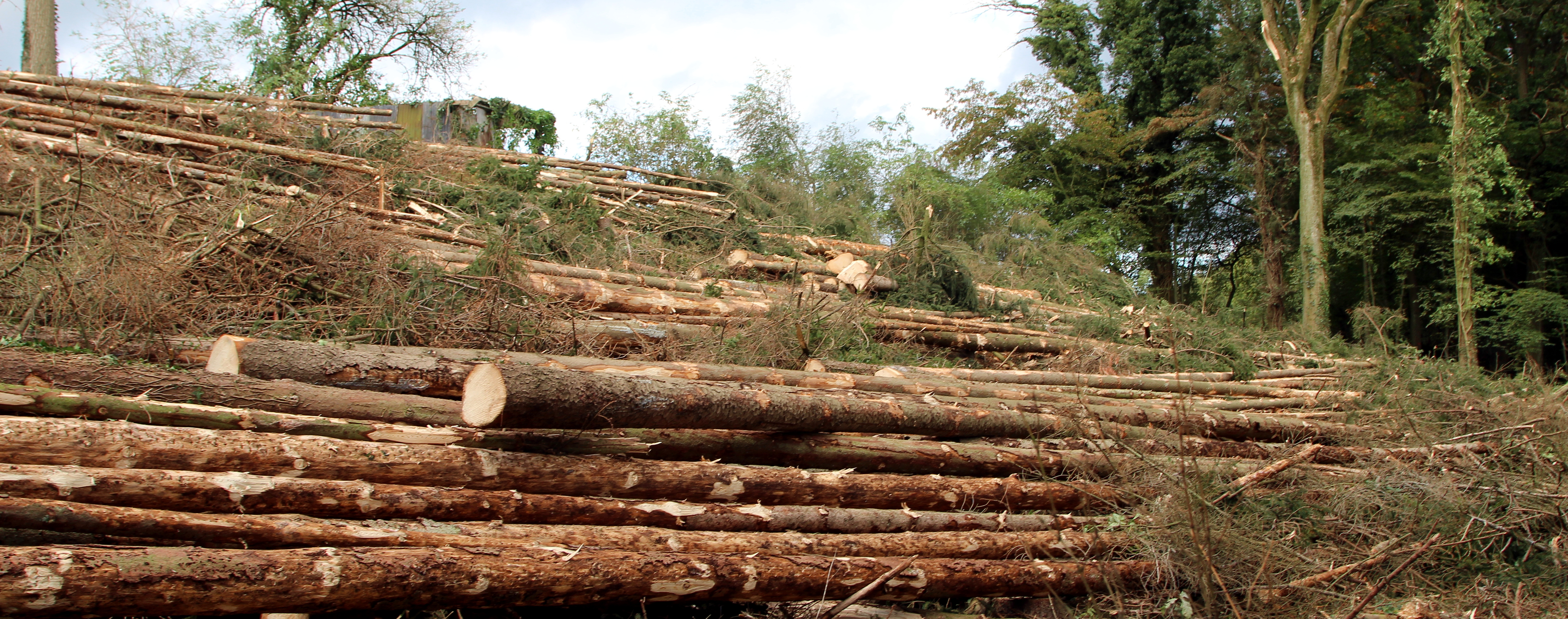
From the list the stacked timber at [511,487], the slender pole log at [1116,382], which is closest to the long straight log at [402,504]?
the stacked timber at [511,487]

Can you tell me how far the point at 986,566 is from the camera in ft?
12.0

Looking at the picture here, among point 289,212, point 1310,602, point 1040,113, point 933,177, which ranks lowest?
point 1310,602

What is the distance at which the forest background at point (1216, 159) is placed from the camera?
45.2 ft

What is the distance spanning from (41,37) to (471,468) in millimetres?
15602

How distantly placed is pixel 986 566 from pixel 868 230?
12.3 metres

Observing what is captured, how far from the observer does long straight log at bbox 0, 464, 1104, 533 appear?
267cm

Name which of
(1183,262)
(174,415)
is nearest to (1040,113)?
(1183,262)

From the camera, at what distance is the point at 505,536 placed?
3.04m

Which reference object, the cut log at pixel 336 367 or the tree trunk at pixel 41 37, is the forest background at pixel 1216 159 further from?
the cut log at pixel 336 367

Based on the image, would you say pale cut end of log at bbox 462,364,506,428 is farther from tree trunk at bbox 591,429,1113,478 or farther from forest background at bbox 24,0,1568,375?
forest background at bbox 24,0,1568,375

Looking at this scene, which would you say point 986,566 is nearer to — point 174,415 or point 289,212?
point 174,415

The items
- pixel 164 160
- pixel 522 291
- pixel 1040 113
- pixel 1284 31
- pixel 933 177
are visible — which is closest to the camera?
pixel 522 291

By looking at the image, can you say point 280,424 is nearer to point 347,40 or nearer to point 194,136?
point 194,136

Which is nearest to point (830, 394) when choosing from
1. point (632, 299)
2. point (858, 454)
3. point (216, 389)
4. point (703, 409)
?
point (858, 454)
